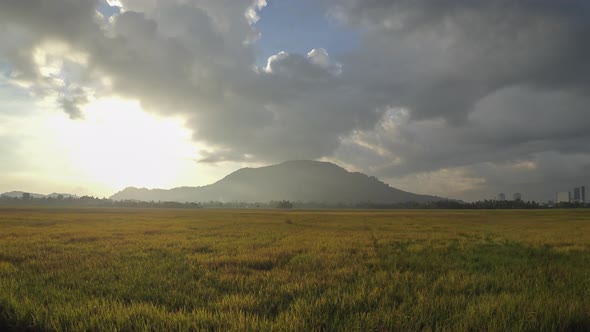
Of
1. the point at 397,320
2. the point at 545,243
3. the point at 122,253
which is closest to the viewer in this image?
the point at 397,320

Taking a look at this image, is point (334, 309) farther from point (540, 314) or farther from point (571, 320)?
point (571, 320)

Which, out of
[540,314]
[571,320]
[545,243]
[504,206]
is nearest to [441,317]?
[540,314]

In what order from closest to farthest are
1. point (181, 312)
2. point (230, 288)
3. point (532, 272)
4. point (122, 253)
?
point (181, 312)
point (230, 288)
point (532, 272)
point (122, 253)

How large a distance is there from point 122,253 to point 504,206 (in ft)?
696

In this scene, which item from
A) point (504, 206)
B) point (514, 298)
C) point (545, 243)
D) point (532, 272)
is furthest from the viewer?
point (504, 206)

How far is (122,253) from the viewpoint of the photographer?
14.2m

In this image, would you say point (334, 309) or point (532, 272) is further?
point (532, 272)

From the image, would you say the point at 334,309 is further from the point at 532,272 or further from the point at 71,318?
the point at 532,272

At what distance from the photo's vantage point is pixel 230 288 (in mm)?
7898

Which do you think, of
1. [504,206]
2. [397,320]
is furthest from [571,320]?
[504,206]

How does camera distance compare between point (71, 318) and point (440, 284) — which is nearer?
point (71, 318)

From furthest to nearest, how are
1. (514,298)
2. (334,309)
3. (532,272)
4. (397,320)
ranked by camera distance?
(532,272), (514,298), (334,309), (397,320)

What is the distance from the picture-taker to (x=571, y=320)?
5.47m

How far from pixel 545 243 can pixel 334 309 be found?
63.4ft
